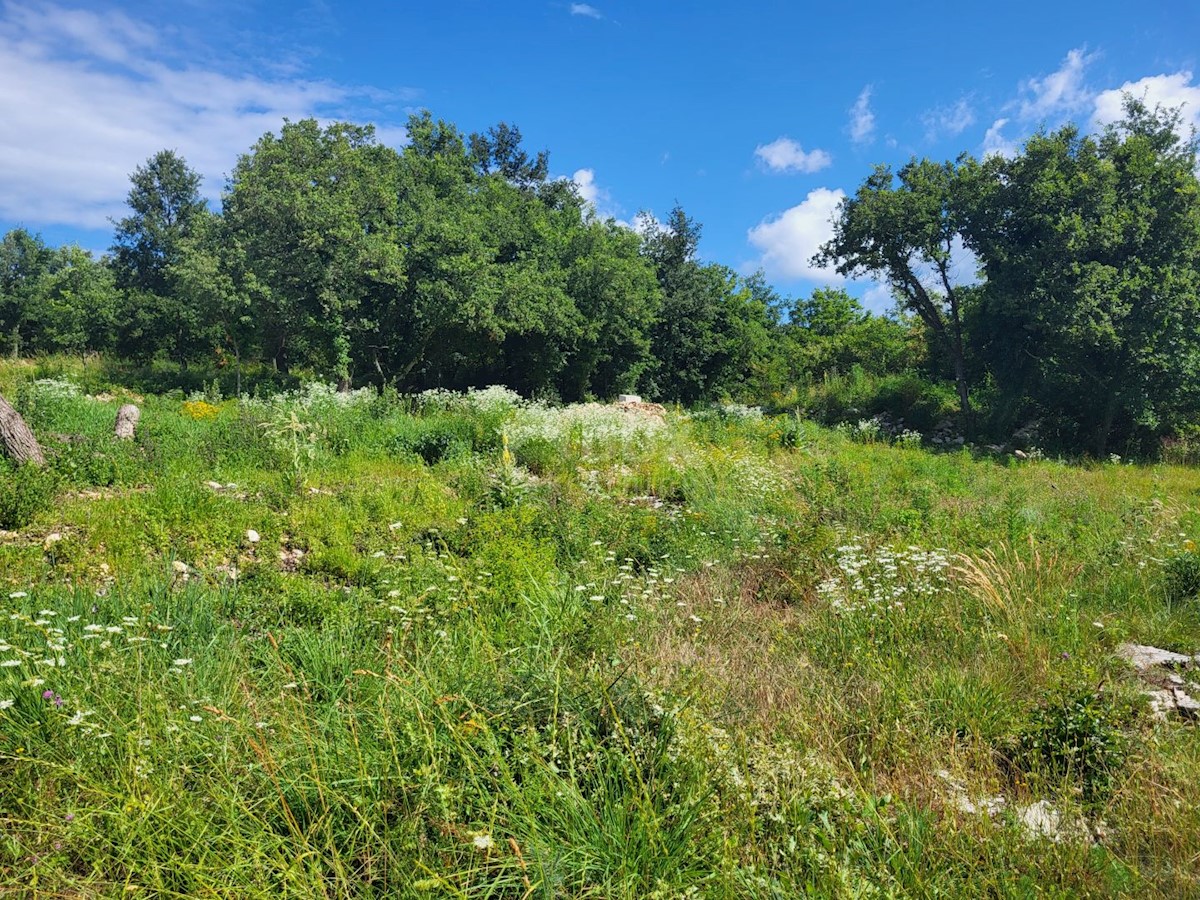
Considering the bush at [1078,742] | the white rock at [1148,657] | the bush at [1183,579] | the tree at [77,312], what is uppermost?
the tree at [77,312]

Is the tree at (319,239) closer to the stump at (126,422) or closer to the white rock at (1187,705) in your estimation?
the stump at (126,422)

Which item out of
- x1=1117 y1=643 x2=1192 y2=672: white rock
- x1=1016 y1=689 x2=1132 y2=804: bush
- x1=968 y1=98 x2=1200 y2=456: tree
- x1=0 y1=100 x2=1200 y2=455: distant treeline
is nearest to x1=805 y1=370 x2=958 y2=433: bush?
x1=0 y1=100 x2=1200 y2=455: distant treeline

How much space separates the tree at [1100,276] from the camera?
15.8 meters

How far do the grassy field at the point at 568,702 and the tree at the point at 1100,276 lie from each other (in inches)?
465

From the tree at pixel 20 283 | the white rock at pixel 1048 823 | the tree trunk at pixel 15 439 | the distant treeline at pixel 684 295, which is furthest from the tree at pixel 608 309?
the tree at pixel 20 283

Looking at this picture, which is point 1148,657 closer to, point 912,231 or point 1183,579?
point 1183,579

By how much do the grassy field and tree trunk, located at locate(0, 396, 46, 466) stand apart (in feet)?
1.87

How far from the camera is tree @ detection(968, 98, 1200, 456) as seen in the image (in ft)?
51.9

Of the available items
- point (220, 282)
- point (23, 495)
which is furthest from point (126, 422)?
point (220, 282)

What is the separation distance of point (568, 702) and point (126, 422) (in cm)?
887

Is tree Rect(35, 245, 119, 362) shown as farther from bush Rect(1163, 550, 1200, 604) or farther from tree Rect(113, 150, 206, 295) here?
bush Rect(1163, 550, 1200, 604)

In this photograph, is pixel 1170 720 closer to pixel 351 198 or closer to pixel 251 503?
pixel 251 503

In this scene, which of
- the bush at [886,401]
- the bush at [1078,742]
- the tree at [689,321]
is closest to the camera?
the bush at [1078,742]

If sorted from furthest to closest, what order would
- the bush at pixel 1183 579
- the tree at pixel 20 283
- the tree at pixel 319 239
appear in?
the tree at pixel 20 283 → the tree at pixel 319 239 → the bush at pixel 1183 579
